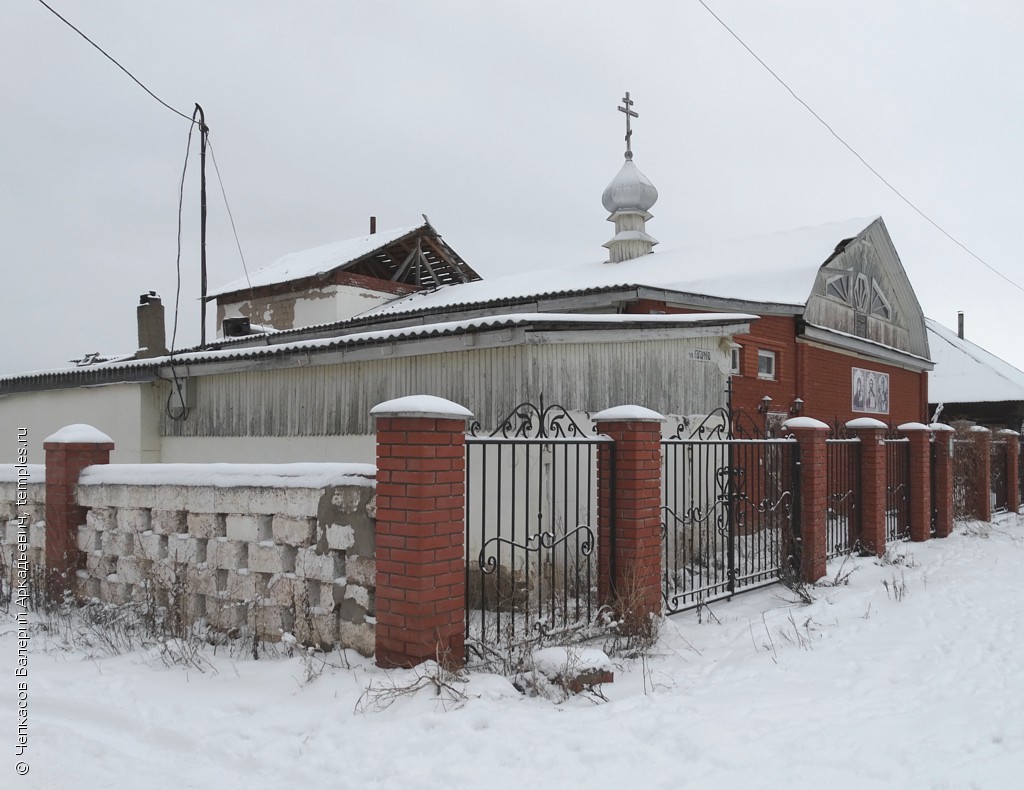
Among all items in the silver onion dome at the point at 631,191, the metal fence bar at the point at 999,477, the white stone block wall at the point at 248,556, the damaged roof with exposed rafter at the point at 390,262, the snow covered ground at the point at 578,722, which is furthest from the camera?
the damaged roof with exposed rafter at the point at 390,262

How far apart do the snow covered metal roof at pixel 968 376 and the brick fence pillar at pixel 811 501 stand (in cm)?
2245

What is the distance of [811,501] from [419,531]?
14.9 ft

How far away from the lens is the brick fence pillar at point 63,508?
21.7 feet

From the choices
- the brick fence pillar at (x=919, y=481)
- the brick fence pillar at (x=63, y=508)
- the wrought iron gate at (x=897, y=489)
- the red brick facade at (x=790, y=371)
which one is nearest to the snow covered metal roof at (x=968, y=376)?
the red brick facade at (x=790, y=371)

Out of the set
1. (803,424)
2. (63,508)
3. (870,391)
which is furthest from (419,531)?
(870,391)

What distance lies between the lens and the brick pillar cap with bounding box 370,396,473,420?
14.2 feet

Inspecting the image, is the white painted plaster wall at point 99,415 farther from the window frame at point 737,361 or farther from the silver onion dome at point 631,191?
the silver onion dome at point 631,191

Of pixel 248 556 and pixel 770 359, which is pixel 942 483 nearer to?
pixel 770 359

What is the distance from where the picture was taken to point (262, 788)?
11.1ft

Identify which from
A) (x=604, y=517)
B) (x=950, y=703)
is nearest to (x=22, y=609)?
(x=604, y=517)

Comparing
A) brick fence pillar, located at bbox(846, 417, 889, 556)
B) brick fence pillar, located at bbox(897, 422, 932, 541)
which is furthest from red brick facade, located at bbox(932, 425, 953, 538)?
brick fence pillar, located at bbox(846, 417, 889, 556)

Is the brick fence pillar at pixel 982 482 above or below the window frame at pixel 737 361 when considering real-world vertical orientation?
below

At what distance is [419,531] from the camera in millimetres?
4340

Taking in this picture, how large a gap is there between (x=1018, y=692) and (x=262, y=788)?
160 inches
